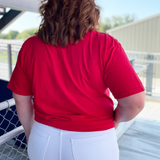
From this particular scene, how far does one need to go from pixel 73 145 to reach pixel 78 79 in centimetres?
27

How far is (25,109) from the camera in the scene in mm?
1032

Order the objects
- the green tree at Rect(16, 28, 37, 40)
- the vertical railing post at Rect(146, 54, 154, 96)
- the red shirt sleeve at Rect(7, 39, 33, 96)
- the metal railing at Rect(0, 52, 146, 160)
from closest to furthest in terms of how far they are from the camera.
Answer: the red shirt sleeve at Rect(7, 39, 33, 96)
the metal railing at Rect(0, 52, 146, 160)
the vertical railing post at Rect(146, 54, 154, 96)
the green tree at Rect(16, 28, 37, 40)

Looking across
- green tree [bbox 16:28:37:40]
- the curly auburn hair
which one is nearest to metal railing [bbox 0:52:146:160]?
Answer: the curly auburn hair

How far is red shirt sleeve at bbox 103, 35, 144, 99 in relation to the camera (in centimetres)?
76

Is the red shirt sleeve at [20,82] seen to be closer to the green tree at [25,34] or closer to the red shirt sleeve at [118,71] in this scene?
the red shirt sleeve at [118,71]

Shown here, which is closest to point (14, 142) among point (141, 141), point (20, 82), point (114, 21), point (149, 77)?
point (141, 141)

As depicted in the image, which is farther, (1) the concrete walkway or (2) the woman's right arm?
(1) the concrete walkway

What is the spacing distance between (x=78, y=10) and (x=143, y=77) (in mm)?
4076

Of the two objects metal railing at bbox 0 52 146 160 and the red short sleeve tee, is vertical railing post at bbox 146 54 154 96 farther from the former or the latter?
the red short sleeve tee

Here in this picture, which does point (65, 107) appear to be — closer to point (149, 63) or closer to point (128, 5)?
point (149, 63)

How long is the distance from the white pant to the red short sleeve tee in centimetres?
3

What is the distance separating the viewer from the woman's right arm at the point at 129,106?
0.81 m

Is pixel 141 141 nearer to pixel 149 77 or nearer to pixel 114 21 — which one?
pixel 149 77

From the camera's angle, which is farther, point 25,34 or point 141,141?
point 25,34
